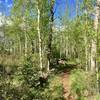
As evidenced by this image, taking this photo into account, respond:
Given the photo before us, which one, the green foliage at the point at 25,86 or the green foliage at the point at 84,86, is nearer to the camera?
the green foliage at the point at 25,86

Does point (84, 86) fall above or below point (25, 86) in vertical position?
below

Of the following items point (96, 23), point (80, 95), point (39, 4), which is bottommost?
point (80, 95)

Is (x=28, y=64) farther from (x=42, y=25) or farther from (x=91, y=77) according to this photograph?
(x=42, y=25)

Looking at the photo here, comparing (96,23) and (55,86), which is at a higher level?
(96,23)

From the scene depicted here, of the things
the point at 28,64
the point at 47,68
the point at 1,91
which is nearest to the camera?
the point at 1,91

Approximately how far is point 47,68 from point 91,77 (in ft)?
33.6

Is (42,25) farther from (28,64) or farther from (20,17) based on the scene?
(28,64)

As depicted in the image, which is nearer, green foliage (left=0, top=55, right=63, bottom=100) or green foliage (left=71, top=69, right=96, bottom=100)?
green foliage (left=0, top=55, right=63, bottom=100)

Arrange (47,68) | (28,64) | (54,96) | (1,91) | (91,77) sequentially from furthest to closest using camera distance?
(47,68) < (91,77) < (54,96) < (28,64) < (1,91)

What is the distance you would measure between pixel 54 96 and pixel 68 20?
31.8 meters

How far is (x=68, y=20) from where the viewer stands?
46094mm

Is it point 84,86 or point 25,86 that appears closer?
point 25,86

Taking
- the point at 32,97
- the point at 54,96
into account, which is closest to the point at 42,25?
the point at 54,96

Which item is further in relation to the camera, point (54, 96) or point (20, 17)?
point (20, 17)
